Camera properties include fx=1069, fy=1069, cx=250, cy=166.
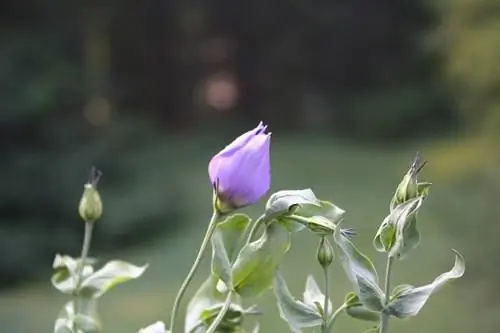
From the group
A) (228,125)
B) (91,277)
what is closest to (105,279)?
(91,277)

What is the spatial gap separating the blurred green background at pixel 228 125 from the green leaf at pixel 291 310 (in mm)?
2007

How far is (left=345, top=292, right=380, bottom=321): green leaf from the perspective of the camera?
1.26ft

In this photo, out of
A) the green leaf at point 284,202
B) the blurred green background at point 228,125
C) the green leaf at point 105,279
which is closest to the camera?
the green leaf at point 284,202

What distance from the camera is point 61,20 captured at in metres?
4.61

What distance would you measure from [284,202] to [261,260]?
30 millimetres

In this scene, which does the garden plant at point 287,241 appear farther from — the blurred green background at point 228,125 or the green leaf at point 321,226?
the blurred green background at point 228,125

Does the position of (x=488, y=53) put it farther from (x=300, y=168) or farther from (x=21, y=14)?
(x=300, y=168)

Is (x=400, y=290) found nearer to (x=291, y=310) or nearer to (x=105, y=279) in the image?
(x=291, y=310)

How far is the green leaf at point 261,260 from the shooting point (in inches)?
14.3

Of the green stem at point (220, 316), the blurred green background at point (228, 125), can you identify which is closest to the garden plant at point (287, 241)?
the green stem at point (220, 316)

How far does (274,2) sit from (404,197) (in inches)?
227

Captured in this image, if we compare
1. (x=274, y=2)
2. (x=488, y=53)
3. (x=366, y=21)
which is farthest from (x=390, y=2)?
(x=488, y=53)

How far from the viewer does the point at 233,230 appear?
39 centimetres

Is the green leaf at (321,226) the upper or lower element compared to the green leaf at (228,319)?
upper
